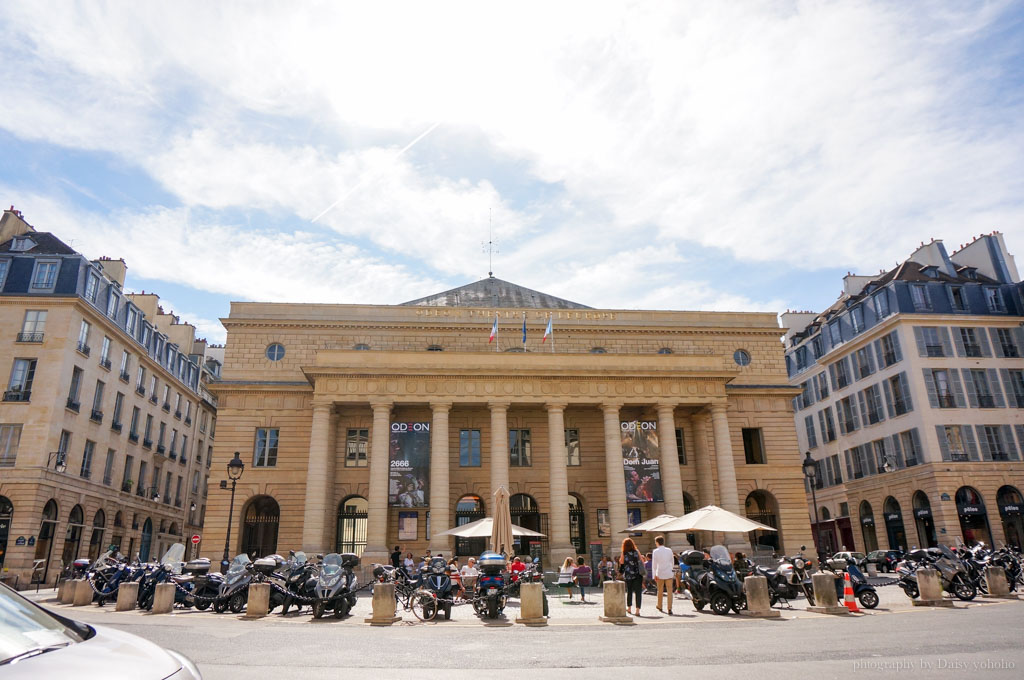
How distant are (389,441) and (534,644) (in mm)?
19611

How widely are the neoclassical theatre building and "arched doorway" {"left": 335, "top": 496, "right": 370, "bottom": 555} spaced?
0.21ft

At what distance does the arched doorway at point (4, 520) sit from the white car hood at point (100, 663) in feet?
105

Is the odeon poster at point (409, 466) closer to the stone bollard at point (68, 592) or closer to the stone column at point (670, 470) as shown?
the stone column at point (670, 470)

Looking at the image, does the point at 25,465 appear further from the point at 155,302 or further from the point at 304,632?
the point at 304,632

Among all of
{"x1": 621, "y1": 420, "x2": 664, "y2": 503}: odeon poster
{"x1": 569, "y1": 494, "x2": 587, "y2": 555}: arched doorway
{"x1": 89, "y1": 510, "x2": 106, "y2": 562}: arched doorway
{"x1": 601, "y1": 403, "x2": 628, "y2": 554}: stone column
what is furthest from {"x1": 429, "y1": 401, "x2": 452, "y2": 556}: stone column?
{"x1": 89, "y1": 510, "x2": 106, "y2": 562}: arched doorway

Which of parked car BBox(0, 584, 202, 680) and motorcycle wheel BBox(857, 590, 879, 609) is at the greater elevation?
parked car BBox(0, 584, 202, 680)

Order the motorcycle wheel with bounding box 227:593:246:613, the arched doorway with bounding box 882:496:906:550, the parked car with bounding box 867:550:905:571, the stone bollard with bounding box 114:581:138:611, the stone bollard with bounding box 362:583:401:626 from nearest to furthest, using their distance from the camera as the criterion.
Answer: the stone bollard with bounding box 362:583:401:626 → the motorcycle wheel with bounding box 227:593:246:613 → the stone bollard with bounding box 114:581:138:611 → the parked car with bounding box 867:550:905:571 → the arched doorway with bounding box 882:496:906:550

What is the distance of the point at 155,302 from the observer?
1809 inches

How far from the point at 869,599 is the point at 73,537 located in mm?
34434

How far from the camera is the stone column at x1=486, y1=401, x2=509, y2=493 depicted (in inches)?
1151

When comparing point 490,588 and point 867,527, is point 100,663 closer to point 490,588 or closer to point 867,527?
point 490,588

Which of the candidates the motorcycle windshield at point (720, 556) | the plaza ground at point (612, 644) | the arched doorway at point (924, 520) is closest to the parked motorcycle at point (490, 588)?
the plaza ground at point (612, 644)

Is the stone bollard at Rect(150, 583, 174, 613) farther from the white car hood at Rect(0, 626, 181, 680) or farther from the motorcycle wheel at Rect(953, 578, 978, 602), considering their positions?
the motorcycle wheel at Rect(953, 578, 978, 602)

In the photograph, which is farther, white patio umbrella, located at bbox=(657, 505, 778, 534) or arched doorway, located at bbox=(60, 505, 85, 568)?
arched doorway, located at bbox=(60, 505, 85, 568)
